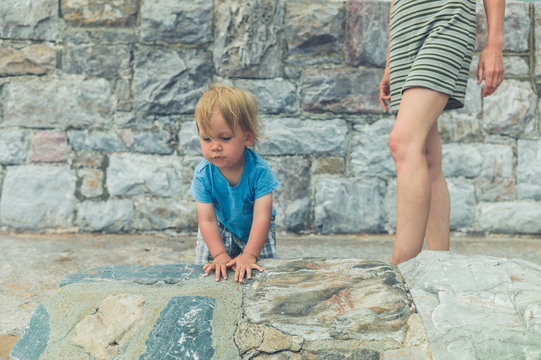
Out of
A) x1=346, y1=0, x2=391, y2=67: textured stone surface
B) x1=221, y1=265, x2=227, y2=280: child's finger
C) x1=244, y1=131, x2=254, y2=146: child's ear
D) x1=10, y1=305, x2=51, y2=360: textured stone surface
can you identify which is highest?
x1=346, y1=0, x2=391, y2=67: textured stone surface

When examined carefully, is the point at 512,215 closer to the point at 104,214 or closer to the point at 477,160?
the point at 477,160

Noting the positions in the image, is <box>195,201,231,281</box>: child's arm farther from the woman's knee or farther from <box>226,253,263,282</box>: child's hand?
the woman's knee

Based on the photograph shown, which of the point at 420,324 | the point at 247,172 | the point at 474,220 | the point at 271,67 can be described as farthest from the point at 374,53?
the point at 420,324

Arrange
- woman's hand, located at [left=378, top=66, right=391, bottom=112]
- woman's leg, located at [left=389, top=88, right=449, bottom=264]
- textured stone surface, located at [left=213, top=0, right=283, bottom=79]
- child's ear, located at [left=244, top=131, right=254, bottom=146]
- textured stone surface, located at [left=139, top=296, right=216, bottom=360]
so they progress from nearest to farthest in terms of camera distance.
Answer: textured stone surface, located at [left=139, top=296, right=216, bottom=360] < woman's leg, located at [left=389, top=88, right=449, bottom=264] < child's ear, located at [left=244, top=131, right=254, bottom=146] < woman's hand, located at [left=378, top=66, right=391, bottom=112] < textured stone surface, located at [left=213, top=0, right=283, bottom=79]

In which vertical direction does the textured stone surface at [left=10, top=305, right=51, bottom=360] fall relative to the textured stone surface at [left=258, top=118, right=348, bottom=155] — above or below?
below

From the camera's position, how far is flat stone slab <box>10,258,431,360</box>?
1.15m

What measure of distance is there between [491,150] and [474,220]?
431 mm

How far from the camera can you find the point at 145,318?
1.27 metres

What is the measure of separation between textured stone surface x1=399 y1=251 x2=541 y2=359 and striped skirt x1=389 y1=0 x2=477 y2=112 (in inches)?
23.9

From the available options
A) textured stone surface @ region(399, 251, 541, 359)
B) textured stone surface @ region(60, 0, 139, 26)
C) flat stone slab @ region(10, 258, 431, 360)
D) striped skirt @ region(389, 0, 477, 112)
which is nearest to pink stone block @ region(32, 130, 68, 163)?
textured stone surface @ region(60, 0, 139, 26)

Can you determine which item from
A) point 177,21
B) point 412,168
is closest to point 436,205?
point 412,168

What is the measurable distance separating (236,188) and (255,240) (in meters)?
0.23

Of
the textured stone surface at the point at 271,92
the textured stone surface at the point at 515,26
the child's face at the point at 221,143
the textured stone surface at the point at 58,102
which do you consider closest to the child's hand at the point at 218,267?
the child's face at the point at 221,143

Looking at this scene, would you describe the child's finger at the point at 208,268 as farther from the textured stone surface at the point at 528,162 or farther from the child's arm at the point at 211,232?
the textured stone surface at the point at 528,162
